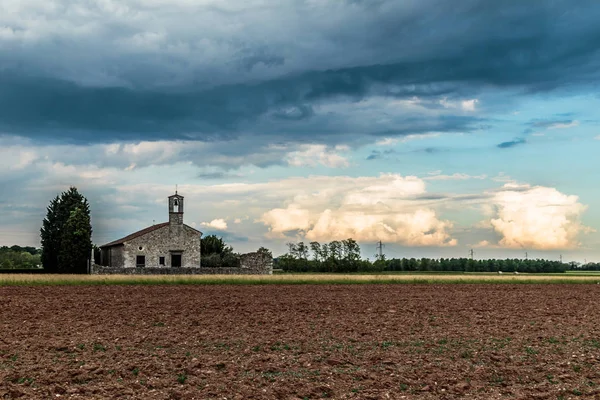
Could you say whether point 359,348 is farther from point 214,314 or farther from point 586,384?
point 214,314

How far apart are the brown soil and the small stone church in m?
42.8

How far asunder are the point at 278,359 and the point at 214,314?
10.9m

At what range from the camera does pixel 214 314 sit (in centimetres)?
2697

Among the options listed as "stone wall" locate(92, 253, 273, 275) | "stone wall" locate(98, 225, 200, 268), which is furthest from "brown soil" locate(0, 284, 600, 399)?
"stone wall" locate(98, 225, 200, 268)

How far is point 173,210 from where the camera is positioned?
76250 millimetres

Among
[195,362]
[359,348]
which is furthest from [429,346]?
[195,362]

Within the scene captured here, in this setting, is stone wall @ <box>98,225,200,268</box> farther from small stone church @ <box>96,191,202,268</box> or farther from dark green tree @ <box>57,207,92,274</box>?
dark green tree @ <box>57,207,92,274</box>

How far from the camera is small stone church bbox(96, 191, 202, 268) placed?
7425cm

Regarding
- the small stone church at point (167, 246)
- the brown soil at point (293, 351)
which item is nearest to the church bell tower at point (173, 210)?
the small stone church at point (167, 246)

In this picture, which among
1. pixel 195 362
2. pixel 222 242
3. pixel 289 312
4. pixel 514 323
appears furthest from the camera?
pixel 222 242

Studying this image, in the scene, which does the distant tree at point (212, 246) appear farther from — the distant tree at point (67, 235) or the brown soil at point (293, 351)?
the brown soil at point (293, 351)

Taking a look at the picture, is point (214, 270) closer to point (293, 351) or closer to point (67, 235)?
point (67, 235)

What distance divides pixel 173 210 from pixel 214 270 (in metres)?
11.9

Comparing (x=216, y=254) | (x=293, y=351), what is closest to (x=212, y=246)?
(x=216, y=254)
